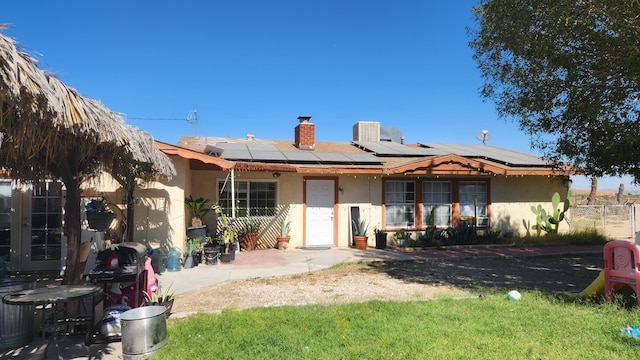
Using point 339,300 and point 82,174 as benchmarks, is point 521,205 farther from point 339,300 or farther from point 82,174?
point 82,174

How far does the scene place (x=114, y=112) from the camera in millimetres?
5418

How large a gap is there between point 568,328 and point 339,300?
3395mm

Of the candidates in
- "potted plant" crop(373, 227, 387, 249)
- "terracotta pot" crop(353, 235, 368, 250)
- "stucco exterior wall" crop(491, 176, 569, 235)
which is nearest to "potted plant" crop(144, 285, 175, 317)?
"terracotta pot" crop(353, 235, 368, 250)

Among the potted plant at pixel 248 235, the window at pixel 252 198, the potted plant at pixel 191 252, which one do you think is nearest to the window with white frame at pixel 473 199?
the window at pixel 252 198

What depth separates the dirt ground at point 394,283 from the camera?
6918 millimetres

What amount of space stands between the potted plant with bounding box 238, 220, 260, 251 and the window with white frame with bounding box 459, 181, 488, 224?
770cm

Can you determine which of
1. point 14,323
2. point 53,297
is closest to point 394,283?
point 53,297

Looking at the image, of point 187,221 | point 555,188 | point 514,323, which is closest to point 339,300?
point 514,323

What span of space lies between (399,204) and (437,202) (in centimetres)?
153

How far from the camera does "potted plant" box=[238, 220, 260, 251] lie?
1227 centimetres

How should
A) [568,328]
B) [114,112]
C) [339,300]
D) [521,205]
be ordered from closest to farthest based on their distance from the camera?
[568,328], [114,112], [339,300], [521,205]

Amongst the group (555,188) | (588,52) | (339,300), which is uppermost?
(588,52)

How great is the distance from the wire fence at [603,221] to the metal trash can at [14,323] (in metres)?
17.2

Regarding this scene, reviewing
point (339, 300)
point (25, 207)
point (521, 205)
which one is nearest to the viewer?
point (339, 300)
